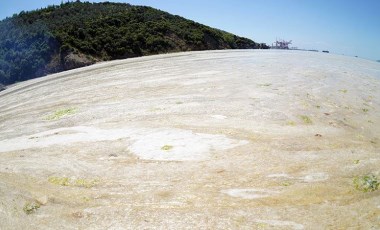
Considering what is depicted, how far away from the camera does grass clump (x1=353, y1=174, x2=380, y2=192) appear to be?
21.2 ft

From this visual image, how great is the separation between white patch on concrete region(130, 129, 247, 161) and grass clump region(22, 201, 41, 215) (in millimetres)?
2921

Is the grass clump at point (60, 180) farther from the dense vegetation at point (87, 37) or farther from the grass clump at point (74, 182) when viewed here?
the dense vegetation at point (87, 37)

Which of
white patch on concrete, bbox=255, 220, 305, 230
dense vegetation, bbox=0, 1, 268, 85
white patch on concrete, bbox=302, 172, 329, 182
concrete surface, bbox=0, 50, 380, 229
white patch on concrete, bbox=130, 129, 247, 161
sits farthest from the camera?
dense vegetation, bbox=0, 1, 268, 85

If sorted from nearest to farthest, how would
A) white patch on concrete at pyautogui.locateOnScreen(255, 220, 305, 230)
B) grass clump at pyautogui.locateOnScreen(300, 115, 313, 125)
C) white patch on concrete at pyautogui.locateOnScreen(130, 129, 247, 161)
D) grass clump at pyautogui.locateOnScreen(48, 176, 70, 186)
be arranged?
white patch on concrete at pyautogui.locateOnScreen(255, 220, 305, 230) → grass clump at pyautogui.locateOnScreen(48, 176, 70, 186) → white patch on concrete at pyautogui.locateOnScreen(130, 129, 247, 161) → grass clump at pyautogui.locateOnScreen(300, 115, 313, 125)

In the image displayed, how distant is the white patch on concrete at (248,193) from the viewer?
21.0 ft

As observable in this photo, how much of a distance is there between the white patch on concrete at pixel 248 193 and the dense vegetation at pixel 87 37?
37175mm

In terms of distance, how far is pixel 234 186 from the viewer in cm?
682

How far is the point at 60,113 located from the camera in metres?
13.9

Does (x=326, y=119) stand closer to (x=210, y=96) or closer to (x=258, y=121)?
(x=258, y=121)

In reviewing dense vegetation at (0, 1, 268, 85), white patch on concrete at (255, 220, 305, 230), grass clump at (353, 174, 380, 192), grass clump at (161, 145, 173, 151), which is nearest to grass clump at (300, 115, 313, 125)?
grass clump at (353, 174, 380, 192)

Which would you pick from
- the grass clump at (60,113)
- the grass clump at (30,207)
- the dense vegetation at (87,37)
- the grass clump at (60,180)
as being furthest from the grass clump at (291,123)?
the dense vegetation at (87,37)

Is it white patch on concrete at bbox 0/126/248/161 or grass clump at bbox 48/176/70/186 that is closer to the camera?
grass clump at bbox 48/176/70/186

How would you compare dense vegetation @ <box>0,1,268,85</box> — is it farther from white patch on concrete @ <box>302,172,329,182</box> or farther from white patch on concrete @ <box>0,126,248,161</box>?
white patch on concrete @ <box>302,172,329,182</box>

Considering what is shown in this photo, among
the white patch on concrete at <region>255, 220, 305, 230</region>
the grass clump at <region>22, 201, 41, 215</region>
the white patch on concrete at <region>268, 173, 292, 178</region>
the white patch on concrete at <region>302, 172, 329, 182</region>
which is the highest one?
the white patch on concrete at <region>268, 173, 292, 178</region>
